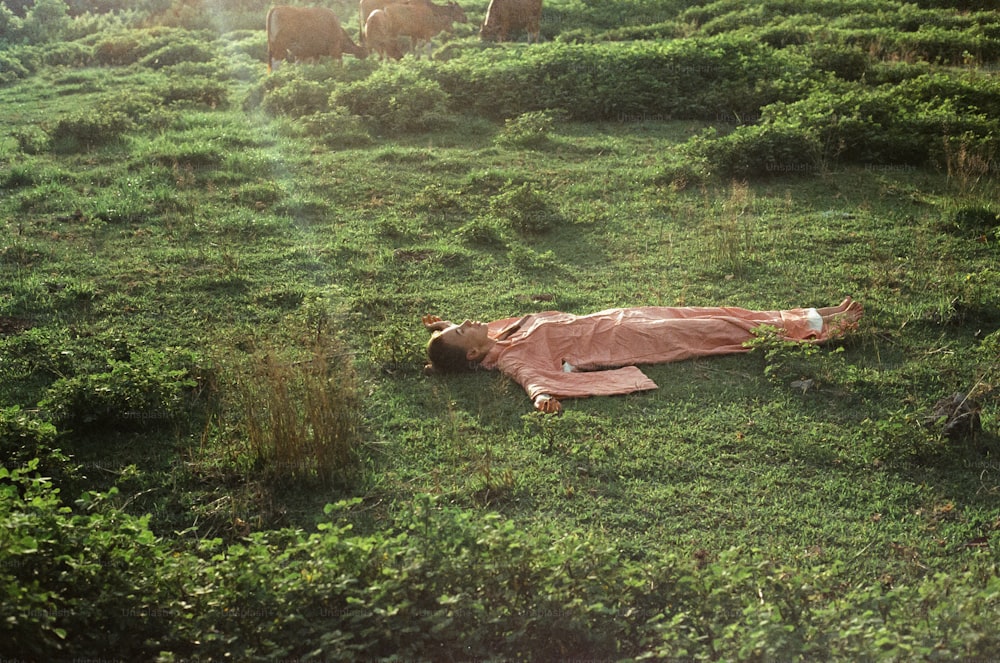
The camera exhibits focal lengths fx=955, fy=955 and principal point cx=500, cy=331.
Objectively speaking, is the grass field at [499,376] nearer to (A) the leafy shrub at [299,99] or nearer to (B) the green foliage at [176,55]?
(A) the leafy shrub at [299,99]

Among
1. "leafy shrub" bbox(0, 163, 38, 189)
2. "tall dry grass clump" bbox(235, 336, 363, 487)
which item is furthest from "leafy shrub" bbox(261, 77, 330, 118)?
"tall dry grass clump" bbox(235, 336, 363, 487)

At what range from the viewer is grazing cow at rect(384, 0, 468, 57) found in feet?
66.8

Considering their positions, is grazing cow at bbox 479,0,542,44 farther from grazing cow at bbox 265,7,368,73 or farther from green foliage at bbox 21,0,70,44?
green foliage at bbox 21,0,70,44

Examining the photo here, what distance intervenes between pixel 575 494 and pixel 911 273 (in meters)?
4.30

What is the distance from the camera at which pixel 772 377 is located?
6.29 meters

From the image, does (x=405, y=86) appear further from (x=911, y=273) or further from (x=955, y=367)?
(x=955, y=367)

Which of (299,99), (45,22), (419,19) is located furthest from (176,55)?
(299,99)

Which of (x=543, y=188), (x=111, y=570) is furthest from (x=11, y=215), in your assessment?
(x=111, y=570)

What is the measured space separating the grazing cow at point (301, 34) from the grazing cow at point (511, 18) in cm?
310

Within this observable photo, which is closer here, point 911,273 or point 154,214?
point 911,273

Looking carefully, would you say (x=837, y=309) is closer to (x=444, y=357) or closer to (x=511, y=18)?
(x=444, y=357)

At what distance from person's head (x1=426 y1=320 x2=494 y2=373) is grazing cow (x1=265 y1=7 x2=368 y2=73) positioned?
12.6 metres

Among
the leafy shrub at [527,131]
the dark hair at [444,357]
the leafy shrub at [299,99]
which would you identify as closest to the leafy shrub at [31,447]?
the dark hair at [444,357]

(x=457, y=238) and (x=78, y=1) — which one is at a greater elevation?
(x=78, y=1)
